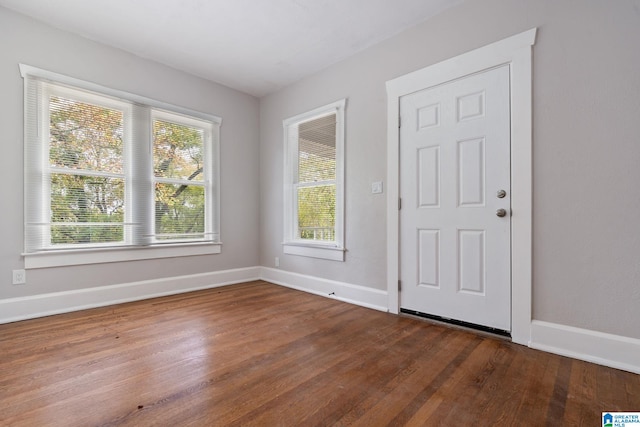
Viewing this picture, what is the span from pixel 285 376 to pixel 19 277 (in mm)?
2630

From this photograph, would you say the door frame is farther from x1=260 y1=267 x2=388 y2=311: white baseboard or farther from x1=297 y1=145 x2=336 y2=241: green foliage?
x1=297 y1=145 x2=336 y2=241: green foliage

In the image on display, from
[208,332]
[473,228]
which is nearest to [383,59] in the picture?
[473,228]

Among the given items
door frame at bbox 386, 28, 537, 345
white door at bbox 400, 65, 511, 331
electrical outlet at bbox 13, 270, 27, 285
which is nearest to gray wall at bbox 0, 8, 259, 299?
electrical outlet at bbox 13, 270, 27, 285

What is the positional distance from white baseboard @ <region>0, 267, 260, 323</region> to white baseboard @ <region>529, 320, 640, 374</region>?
3378 mm

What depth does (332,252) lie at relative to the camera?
135 inches

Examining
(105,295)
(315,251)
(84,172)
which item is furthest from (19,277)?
(315,251)

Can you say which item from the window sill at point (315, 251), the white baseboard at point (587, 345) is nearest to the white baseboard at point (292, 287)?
the white baseboard at point (587, 345)

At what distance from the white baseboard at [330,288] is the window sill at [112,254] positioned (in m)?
0.85

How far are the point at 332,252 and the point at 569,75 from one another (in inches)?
98.2

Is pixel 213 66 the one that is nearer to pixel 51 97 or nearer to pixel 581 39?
pixel 51 97

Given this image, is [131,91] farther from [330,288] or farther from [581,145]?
[581,145]

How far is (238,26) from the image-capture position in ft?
9.14

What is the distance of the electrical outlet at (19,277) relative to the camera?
2602 millimetres

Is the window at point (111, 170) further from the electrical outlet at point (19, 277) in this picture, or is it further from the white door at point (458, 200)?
the white door at point (458, 200)
